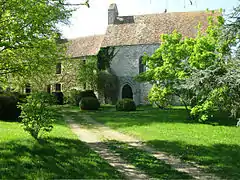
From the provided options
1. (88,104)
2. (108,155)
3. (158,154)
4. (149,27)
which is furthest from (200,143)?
(149,27)

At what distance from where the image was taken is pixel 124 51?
117 feet

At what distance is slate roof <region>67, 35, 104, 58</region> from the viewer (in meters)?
39.6

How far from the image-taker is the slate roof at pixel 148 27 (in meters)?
34.3

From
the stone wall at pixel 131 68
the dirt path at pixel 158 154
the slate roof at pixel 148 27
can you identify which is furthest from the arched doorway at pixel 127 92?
the dirt path at pixel 158 154

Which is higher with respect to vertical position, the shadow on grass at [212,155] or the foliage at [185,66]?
the foliage at [185,66]

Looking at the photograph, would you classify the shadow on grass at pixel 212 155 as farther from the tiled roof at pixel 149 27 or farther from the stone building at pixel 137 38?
the tiled roof at pixel 149 27

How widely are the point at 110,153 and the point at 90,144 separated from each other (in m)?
1.97

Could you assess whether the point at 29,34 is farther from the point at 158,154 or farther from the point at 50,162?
the point at 158,154

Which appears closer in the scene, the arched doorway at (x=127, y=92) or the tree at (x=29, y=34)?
the tree at (x=29, y=34)

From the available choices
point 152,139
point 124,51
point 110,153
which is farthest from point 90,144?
point 124,51

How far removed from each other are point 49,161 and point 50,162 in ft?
0.40

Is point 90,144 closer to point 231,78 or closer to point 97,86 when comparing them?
point 231,78

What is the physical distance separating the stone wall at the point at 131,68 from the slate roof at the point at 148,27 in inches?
32.1

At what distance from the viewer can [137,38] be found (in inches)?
1382
